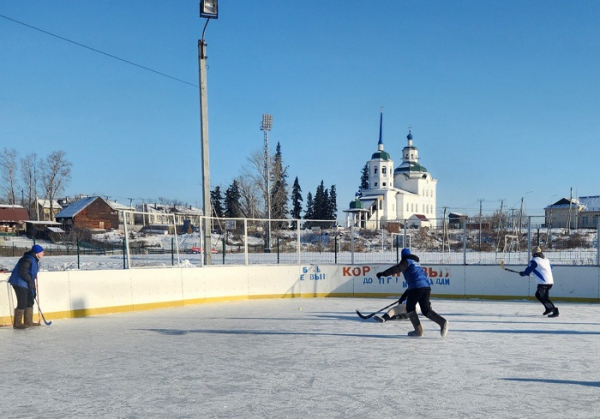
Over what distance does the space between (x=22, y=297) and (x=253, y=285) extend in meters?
6.65

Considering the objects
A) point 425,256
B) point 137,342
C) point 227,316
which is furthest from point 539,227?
point 137,342

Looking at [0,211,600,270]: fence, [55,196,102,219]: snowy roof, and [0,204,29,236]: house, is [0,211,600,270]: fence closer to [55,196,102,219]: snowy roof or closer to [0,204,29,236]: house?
[55,196,102,219]: snowy roof

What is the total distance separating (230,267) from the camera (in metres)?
15.1

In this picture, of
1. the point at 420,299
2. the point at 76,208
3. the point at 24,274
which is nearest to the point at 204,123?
the point at 24,274

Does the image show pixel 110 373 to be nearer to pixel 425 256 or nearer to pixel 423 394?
pixel 423 394

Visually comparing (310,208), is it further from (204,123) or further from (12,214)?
(204,123)

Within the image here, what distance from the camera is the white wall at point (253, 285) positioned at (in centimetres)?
1184

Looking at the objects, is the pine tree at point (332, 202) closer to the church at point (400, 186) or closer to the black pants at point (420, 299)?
the church at point (400, 186)

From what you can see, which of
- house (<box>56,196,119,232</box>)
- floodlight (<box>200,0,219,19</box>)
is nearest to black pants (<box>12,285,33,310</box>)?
floodlight (<box>200,0,219,19</box>)

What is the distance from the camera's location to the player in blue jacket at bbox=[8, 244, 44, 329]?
10180mm

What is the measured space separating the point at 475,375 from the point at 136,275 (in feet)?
30.1

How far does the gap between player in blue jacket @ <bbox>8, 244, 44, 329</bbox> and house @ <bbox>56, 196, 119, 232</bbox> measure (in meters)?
43.5

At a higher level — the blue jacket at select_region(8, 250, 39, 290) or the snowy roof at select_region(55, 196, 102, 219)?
the snowy roof at select_region(55, 196, 102, 219)

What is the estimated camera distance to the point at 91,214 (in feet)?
179
